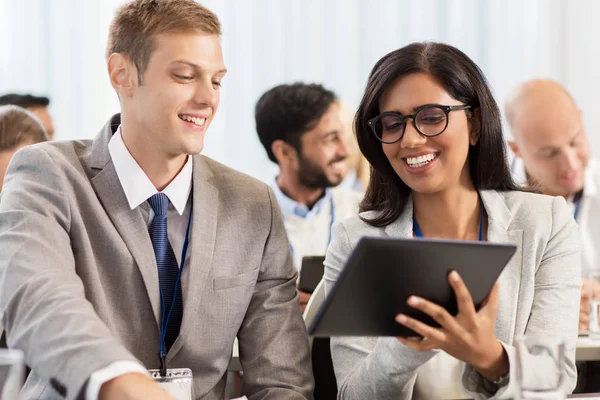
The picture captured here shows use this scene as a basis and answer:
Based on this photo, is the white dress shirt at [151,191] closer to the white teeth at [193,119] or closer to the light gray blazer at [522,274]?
the white teeth at [193,119]

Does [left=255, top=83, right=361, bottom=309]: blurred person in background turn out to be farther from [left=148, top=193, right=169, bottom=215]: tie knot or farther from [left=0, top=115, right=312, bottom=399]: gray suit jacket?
[left=148, top=193, right=169, bottom=215]: tie knot

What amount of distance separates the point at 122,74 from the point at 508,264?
103 cm

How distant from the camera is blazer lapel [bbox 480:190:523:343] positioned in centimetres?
190

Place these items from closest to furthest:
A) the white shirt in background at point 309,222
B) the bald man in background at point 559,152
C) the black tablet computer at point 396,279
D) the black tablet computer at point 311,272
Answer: the black tablet computer at point 396,279
the black tablet computer at point 311,272
the bald man in background at point 559,152
the white shirt in background at point 309,222

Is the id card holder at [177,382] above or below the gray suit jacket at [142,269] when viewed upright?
below

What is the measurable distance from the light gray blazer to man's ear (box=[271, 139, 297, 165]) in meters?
2.28

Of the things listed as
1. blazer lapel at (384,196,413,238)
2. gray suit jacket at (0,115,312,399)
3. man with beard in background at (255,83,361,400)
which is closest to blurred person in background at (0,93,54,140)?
man with beard in background at (255,83,361,400)

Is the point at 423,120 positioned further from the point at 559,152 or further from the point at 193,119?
the point at 559,152

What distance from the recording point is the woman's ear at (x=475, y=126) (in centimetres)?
202

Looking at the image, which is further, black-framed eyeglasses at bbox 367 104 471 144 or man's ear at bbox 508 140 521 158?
man's ear at bbox 508 140 521 158

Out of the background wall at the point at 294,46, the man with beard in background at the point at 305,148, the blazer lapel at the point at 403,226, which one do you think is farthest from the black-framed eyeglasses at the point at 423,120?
the background wall at the point at 294,46

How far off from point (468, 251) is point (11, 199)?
1.00 m

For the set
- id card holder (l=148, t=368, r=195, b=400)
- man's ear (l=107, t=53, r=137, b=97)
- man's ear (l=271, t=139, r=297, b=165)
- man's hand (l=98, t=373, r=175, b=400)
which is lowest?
id card holder (l=148, t=368, r=195, b=400)

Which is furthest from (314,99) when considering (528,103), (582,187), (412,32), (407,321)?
(407,321)
